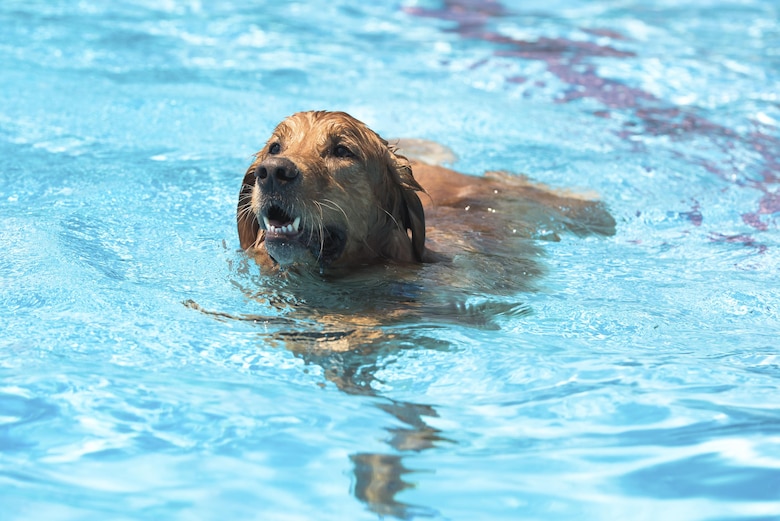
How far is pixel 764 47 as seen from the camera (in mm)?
11594

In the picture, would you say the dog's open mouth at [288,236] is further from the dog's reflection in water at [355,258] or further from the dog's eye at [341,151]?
the dog's eye at [341,151]

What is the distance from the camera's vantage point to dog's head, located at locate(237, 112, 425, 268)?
13.9ft

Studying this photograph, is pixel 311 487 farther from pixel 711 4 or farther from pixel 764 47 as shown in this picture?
pixel 711 4

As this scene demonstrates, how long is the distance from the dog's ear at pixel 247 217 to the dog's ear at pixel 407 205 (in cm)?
66

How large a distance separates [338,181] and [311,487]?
5.65 feet

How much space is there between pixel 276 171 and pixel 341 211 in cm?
42

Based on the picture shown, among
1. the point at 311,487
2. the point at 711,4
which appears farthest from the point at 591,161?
the point at 711,4

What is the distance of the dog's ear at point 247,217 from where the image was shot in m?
4.73

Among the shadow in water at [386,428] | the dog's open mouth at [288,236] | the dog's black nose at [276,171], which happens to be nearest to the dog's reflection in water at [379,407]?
the shadow in water at [386,428]

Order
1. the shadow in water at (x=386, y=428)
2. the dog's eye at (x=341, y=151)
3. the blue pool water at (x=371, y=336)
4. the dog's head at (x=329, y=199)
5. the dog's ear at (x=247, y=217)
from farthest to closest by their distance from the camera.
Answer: the dog's ear at (x=247, y=217)
the dog's eye at (x=341, y=151)
the dog's head at (x=329, y=199)
the blue pool water at (x=371, y=336)
the shadow in water at (x=386, y=428)

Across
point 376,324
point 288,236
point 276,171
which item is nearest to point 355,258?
point 288,236

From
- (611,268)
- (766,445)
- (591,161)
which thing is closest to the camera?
(766,445)

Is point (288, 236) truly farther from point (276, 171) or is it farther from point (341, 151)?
point (341, 151)

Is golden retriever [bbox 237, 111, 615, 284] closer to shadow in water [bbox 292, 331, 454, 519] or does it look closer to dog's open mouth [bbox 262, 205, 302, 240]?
dog's open mouth [bbox 262, 205, 302, 240]
